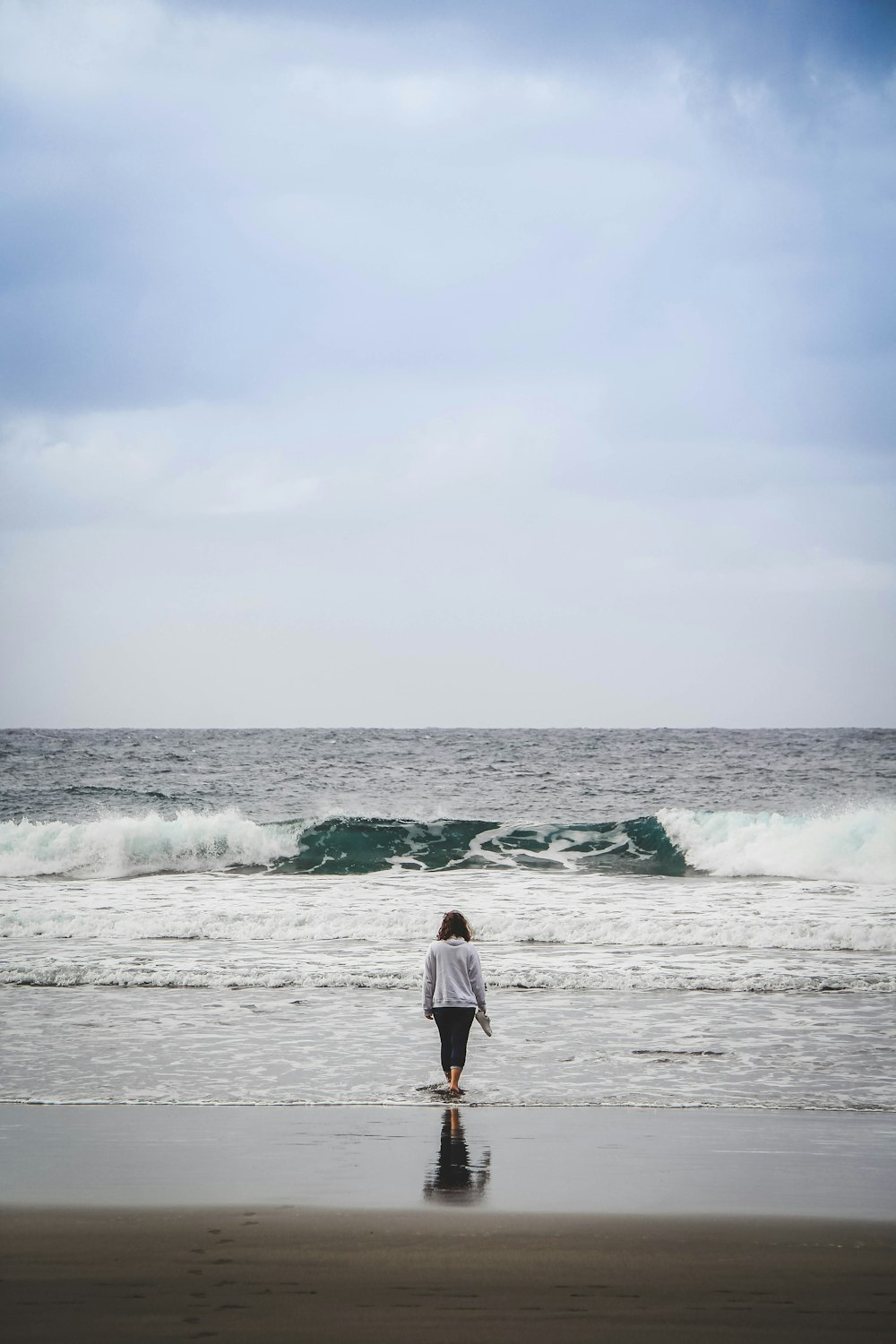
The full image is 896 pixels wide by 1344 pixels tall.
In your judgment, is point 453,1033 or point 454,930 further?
point 454,930

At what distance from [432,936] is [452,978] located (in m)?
7.69

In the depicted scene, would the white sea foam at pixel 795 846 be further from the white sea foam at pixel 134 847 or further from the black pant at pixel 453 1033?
the black pant at pixel 453 1033

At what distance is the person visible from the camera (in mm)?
8281

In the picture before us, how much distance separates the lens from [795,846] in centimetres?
2569

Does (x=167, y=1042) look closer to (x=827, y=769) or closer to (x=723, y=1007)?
(x=723, y=1007)

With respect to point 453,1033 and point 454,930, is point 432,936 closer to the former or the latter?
point 454,930

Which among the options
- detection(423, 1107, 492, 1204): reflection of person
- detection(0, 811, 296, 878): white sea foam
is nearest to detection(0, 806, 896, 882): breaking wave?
detection(0, 811, 296, 878): white sea foam

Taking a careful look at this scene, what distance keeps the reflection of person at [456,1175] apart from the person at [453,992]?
3.57 feet

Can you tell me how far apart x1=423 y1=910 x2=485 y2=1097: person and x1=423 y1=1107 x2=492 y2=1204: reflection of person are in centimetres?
109

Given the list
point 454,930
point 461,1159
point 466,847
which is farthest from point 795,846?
point 461,1159

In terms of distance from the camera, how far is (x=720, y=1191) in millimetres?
5871

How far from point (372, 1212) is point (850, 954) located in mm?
10842

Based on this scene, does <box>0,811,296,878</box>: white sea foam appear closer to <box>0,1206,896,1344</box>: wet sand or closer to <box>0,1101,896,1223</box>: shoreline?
<box>0,1101,896,1223</box>: shoreline

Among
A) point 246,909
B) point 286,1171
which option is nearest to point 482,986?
point 286,1171
